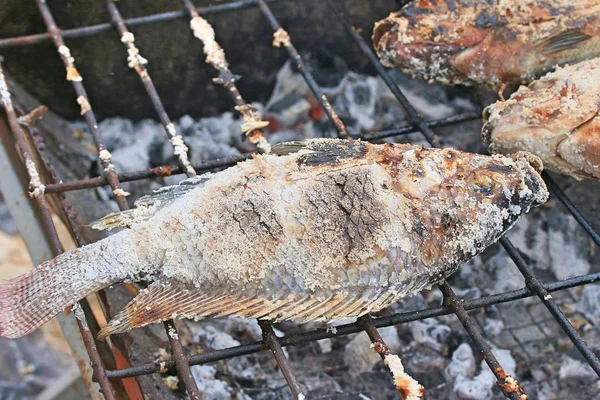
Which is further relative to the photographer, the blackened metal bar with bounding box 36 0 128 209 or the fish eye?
the blackened metal bar with bounding box 36 0 128 209

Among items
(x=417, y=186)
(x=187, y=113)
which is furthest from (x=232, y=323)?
(x=187, y=113)

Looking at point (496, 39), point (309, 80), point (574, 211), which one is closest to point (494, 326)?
point (574, 211)

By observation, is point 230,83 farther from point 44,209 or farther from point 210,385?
point 210,385

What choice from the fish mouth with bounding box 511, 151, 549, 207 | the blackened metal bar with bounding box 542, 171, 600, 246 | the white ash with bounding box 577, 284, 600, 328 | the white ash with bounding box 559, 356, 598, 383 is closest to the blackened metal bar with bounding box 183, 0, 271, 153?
the fish mouth with bounding box 511, 151, 549, 207

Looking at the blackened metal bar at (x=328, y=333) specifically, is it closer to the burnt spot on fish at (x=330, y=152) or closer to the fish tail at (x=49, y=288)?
the fish tail at (x=49, y=288)

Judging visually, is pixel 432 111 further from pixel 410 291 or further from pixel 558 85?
pixel 410 291

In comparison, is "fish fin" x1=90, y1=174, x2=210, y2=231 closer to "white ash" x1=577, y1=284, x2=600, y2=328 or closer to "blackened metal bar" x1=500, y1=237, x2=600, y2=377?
"blackened metal bar" x1=500, y1=237, x2=600, y2=377
